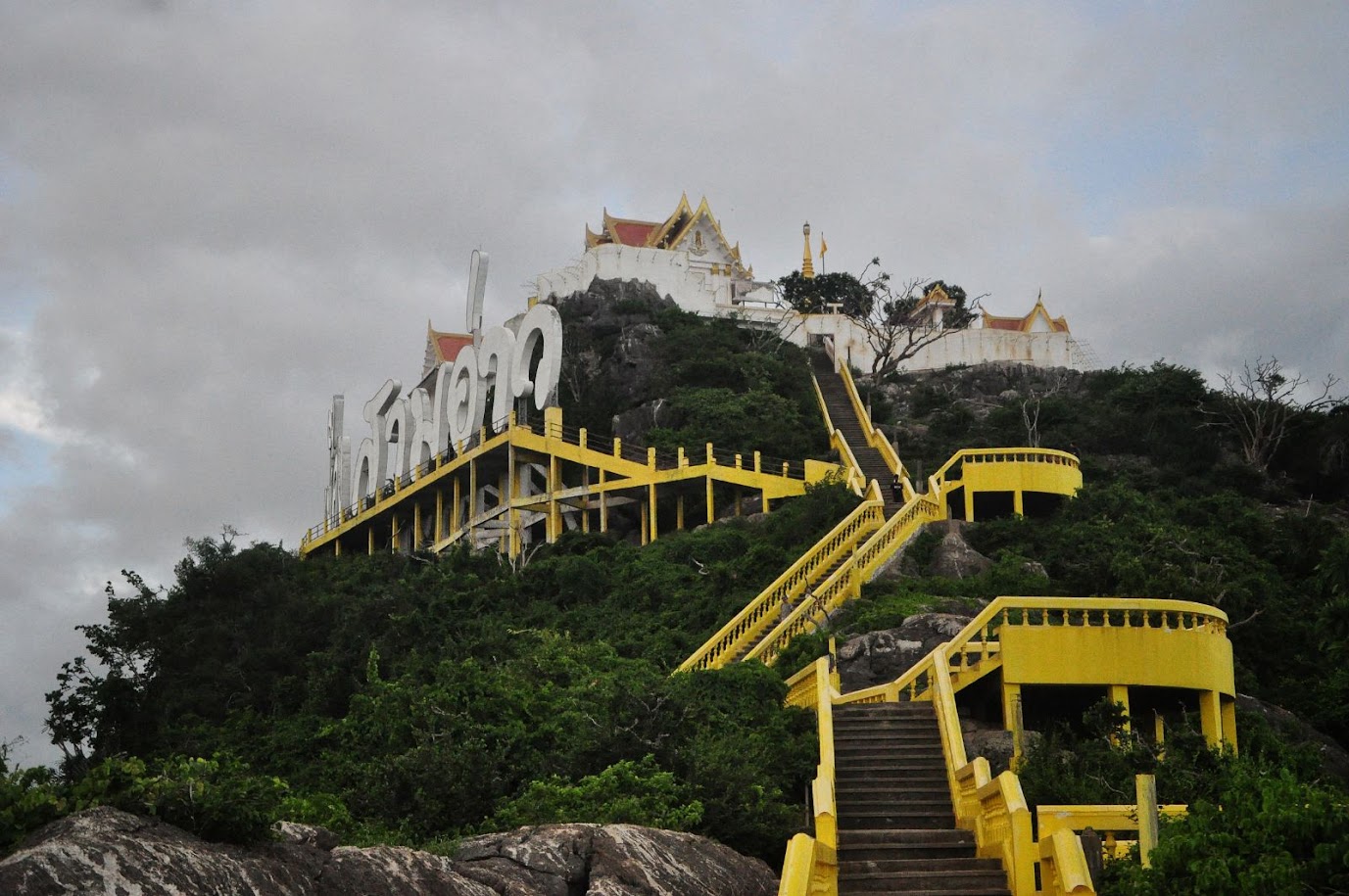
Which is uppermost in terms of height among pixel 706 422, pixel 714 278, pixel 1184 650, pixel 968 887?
pixel 714 278

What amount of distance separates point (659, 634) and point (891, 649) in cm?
765

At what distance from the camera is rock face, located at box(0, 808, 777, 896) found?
11.7 m

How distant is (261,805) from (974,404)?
47938 mm

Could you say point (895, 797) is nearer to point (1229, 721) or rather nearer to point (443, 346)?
point (1229, 721)

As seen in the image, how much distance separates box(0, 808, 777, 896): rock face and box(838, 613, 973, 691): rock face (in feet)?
29.2

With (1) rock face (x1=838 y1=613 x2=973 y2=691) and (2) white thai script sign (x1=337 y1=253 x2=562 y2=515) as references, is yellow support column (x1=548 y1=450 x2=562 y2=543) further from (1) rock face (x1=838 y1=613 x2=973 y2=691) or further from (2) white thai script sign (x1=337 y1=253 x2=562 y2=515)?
(1) rock face (x1=838 y1=613 x2=973 y2=691)

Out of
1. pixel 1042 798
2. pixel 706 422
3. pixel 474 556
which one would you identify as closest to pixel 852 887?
pixel 1042 798

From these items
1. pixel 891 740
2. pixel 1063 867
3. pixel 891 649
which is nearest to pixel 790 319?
pixel 891 649

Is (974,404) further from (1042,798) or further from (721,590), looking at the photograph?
(1042,798)

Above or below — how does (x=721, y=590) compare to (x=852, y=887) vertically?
above

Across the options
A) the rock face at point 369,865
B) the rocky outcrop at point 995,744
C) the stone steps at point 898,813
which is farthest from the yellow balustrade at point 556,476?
the rock face at point 369,865

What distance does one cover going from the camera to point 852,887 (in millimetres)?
17000

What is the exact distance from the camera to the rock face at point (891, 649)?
26.1m

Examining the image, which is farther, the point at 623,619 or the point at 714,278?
the point at 714,278
